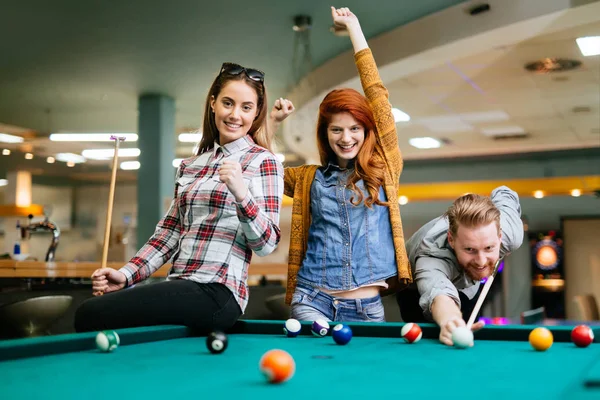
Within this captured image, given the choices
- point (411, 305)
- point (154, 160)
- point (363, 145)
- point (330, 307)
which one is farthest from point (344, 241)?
point (154, 160)

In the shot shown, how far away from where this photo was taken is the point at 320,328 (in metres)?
1.84

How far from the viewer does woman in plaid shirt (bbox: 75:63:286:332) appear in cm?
182

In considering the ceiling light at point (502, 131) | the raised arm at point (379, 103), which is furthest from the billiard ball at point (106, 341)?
the ceiling light at point (502, 131)

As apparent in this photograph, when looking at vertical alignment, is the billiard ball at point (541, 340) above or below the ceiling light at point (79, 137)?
below

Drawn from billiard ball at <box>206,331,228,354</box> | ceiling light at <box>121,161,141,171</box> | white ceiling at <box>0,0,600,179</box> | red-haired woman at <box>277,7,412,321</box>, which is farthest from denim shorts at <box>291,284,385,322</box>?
ceiling light at <box>121,161,141,171</box>

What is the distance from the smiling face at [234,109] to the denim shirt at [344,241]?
0.36 meters

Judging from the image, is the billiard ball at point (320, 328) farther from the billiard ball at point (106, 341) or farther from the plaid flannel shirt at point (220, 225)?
the billiard ball at point (106, 341)

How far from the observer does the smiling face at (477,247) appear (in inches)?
78.4

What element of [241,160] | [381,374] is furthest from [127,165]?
[381,374]

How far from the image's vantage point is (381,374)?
1172 millimetres

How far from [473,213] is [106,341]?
45.3 inches

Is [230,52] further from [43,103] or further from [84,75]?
[43,103]

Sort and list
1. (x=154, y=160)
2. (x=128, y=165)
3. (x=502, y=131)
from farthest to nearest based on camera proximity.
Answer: (x=128, y=165) → (x=502, y=131) → (x=154, y=160)

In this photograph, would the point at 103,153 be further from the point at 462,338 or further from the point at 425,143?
the point at 462,338
